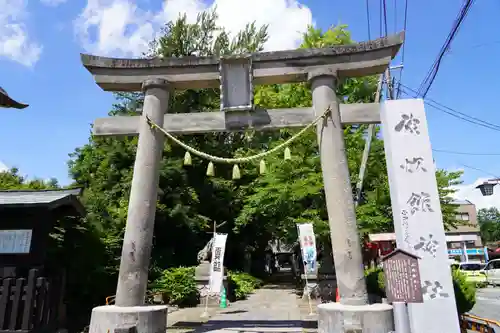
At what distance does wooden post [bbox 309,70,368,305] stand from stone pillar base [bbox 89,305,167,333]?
381 cm

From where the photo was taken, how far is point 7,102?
37.9 ft

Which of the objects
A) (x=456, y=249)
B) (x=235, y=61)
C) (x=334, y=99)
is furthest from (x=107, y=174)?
(x=456, y=249)

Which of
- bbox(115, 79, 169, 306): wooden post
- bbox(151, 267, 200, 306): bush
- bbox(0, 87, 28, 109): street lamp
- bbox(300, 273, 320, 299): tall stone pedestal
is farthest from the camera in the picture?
bbox(300, 273, 320, 299): tall stone pedestal

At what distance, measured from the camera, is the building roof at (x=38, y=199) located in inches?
335

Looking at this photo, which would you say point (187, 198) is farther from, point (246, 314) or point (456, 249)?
point (456, 249)

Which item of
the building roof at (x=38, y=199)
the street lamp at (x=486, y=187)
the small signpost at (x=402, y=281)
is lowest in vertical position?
the small signpost at (x=402, y=281)

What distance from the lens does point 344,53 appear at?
8.10 metres

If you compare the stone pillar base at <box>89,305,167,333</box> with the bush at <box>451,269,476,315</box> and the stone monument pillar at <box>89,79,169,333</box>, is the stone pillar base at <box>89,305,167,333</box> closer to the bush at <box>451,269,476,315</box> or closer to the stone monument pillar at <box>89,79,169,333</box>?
the stone monument pillar at <box>89,79,169,333</box>

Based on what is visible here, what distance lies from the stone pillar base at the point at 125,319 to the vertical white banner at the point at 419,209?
16.4 feet

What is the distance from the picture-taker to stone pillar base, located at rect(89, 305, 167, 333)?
662cm

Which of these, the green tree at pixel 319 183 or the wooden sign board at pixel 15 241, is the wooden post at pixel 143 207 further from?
the green tree at pixel 319 183

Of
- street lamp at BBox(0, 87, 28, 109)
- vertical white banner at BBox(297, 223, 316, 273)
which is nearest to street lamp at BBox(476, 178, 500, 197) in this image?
vertical white banner at BBox(297, 223, 316, 273)

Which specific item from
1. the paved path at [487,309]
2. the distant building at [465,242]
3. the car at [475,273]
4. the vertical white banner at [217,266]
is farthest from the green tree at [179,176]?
the car at [475,273]

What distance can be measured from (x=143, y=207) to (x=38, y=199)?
361 centimetres
